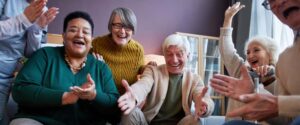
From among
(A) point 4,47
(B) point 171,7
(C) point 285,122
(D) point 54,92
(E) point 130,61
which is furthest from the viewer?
(B) point 171,7

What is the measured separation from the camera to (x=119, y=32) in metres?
2.11

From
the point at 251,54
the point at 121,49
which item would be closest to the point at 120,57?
the point at 121,49

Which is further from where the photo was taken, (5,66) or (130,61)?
(130,61)

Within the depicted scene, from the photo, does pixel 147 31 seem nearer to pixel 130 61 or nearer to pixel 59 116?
pixel 130 61

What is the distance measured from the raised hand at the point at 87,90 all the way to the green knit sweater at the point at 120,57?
1.36 ft

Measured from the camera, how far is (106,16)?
12.8ft

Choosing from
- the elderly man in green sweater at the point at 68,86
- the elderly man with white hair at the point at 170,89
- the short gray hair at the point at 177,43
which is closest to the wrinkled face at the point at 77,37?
the elderly man in green sweater at the point at 68,86

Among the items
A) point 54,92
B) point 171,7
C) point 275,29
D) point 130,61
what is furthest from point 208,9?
point 54,92

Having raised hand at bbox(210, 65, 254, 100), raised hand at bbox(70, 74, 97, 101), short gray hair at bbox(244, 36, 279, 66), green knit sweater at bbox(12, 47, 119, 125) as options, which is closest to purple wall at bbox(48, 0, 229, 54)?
green knit sweater at bbox(12, 47, 119, 125)

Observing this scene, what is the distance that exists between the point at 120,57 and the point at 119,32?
15cm

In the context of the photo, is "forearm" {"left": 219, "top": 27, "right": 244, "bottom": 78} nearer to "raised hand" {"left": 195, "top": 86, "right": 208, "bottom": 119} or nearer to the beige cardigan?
the beige cardigan

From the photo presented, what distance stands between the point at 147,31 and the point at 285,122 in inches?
110

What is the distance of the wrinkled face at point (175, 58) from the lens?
6.75ft

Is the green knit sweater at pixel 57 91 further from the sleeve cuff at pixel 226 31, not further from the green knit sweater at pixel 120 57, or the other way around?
the sleeve cuff at pixel 226 31
